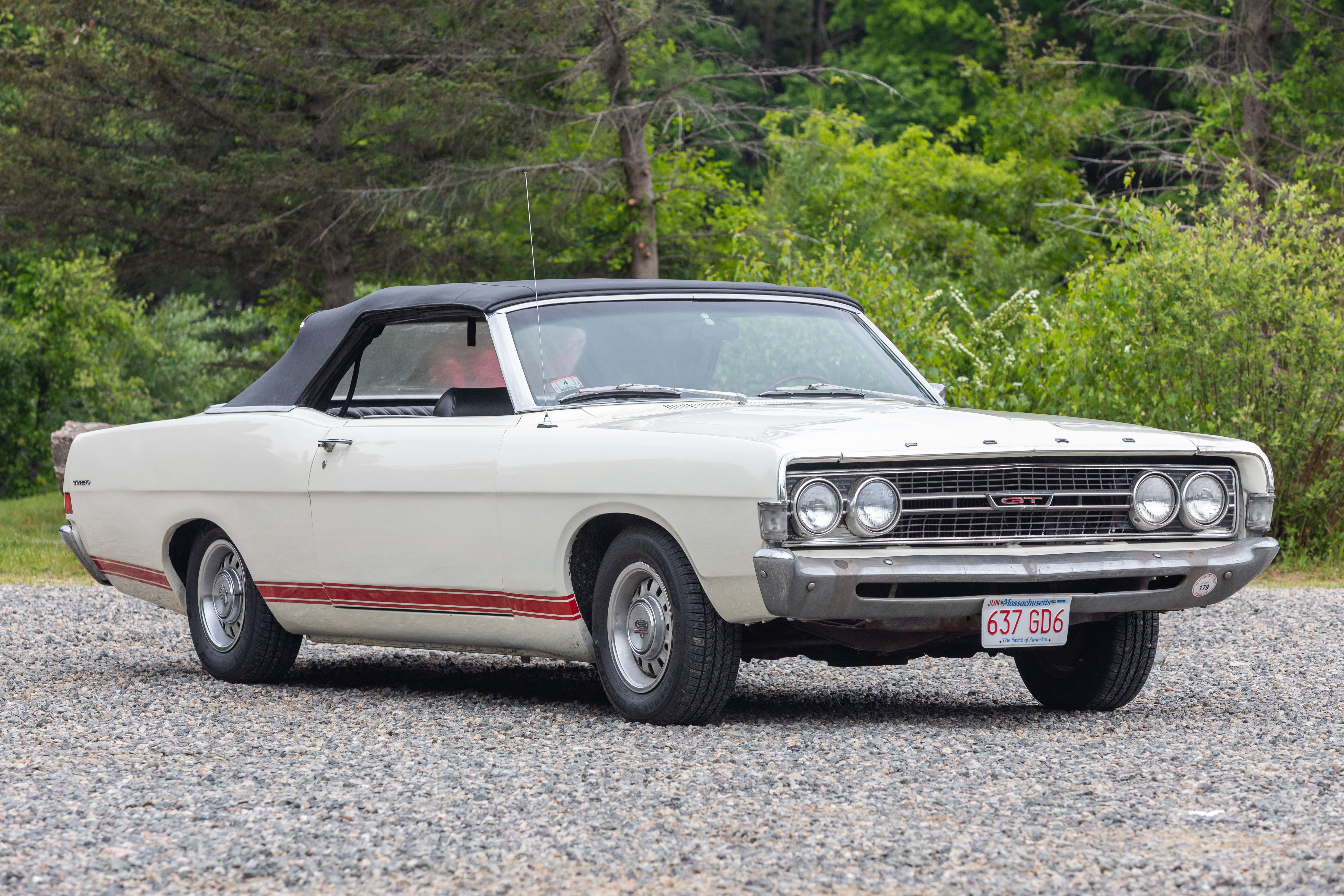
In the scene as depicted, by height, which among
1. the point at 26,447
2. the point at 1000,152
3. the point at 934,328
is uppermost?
the point at 1000,152

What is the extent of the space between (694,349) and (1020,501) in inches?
63.8

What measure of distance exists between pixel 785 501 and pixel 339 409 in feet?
9.12

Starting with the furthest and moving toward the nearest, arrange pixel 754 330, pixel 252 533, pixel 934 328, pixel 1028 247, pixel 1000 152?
pixel 1000 152 < pixel 1028 247 < pixel 934 328 < pixel 252 533 < pixel 754 330

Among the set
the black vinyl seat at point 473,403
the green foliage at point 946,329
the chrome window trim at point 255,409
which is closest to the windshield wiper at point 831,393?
the black vinyl seat at point 473,403

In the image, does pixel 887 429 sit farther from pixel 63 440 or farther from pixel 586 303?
pixel 63 440

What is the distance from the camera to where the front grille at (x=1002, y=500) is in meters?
5.49

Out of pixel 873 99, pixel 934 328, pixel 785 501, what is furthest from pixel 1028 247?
pixel 785 501

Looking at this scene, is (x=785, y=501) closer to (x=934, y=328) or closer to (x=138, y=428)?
(x=138, y=428)

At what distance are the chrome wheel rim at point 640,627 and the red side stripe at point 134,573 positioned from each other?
2938mm

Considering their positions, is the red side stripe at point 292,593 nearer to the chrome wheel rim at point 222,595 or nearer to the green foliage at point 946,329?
the chrome wheel rim at point 222,595

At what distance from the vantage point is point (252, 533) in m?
7.47

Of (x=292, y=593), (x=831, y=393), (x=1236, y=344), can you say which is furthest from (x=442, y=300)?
(x=1236, y=344)

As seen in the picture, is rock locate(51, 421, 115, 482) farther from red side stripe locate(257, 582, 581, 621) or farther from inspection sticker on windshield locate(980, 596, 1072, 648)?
inspection sticker on windshield locate(980, 596, 1072, 648)

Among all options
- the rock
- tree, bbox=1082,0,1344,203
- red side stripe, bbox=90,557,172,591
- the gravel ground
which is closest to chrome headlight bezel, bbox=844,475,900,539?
the gravel ground
